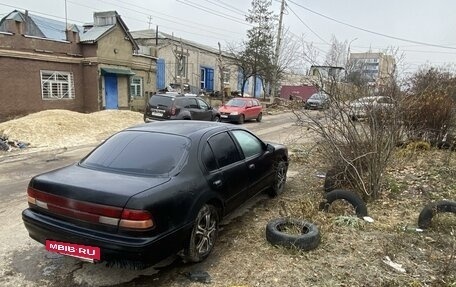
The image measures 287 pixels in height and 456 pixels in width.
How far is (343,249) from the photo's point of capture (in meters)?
4.06

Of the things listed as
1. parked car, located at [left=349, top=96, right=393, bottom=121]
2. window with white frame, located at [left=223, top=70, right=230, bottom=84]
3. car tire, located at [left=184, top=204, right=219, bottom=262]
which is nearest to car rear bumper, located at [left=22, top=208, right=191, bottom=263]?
car tire, located at [left=184, top=204, right=219, bottom=262]

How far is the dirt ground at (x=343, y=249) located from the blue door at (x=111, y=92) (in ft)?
60.1

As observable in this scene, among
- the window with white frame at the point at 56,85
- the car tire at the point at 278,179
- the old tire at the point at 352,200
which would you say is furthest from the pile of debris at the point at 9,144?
the old tire at the point at 352,200

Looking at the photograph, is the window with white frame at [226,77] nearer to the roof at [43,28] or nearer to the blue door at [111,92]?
the roof at [43,28]

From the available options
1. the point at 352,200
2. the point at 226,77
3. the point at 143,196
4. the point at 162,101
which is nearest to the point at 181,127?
the point at 143,196

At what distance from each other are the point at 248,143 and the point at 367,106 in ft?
7.66

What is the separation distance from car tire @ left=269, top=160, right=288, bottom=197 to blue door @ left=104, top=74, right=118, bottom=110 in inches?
718

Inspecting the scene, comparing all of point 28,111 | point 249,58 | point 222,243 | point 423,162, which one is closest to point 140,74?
point 28,111

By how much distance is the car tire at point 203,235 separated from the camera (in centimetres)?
367

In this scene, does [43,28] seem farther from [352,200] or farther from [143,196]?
[143,196]

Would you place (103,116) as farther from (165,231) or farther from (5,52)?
(165,231)

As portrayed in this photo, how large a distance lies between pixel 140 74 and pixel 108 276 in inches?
910

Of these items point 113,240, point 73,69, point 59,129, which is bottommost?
point 59,129

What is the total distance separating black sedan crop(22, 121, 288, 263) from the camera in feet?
10.3
